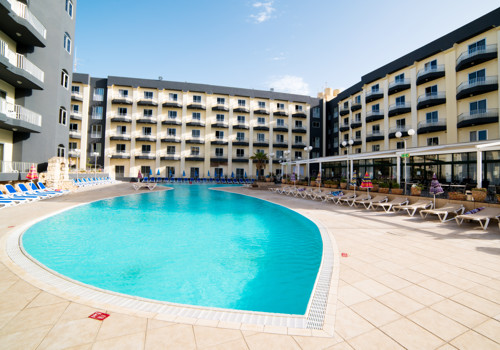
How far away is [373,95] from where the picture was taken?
1151 inches

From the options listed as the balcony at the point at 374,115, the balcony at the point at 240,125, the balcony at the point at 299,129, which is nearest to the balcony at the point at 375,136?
the balcony at the point at 374,115

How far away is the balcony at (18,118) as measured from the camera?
12.3 meters

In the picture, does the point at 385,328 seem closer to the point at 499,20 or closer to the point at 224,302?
the point at 224,302

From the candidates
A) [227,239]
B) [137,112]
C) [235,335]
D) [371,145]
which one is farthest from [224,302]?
[137,112]

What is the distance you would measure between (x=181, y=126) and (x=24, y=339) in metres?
36.8

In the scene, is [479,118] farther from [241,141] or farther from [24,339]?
[241,141]

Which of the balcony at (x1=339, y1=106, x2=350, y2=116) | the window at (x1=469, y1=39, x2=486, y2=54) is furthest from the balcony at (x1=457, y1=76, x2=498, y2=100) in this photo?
the balcony at (x1=339, y1=106, x2=350, y2=116)

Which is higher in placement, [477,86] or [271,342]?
[477,86]

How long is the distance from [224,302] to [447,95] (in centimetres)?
2830

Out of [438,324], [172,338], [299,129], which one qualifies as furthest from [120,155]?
[438,324]

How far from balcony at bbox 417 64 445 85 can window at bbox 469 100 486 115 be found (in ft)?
13.9

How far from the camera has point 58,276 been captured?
13.1 feet

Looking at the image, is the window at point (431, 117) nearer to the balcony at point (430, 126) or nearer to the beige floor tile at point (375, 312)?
the balcony at point (430, 126)

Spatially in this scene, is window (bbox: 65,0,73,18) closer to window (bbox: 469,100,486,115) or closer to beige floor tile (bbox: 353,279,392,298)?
beige floor tile (bbox: 353,279,392,298)
